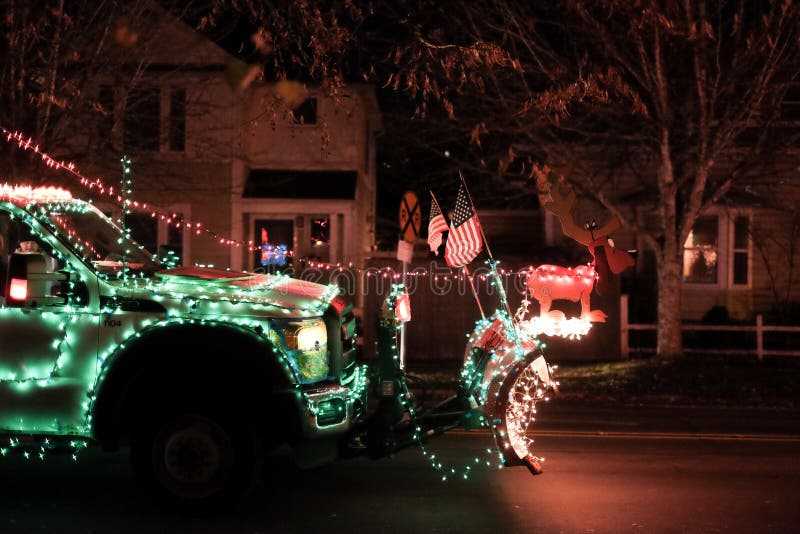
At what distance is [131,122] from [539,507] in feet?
43.0

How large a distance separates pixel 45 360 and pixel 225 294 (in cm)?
134

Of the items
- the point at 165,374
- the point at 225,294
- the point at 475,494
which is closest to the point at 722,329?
the point at 475,494

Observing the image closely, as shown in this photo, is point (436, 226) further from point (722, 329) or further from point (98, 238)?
point (722, 329)

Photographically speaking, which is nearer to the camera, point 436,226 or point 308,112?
point 436,226

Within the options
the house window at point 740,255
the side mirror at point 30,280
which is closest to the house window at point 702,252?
the house window at point 740,255

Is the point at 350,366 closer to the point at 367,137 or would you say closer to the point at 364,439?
the point at 364,439

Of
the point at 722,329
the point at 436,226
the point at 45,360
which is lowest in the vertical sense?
the point at 722,329

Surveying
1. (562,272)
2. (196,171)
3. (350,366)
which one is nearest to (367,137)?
(196,171)

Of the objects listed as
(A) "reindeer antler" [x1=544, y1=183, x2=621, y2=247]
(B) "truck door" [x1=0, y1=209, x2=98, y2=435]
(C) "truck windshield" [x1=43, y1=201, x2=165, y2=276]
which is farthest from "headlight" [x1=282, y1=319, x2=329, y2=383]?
(A) "reindeer antler" [x1=544, y1=183, x2=621, y2=247]

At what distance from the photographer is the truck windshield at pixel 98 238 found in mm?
8008

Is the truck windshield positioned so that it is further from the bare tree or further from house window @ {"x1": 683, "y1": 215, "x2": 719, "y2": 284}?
house window @ {"x1": 683, "y1": 215, "x2": 719, "y2": 284}

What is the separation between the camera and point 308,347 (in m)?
7.03

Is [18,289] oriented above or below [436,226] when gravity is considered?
below

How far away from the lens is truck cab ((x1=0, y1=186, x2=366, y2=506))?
6871mm
